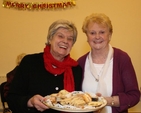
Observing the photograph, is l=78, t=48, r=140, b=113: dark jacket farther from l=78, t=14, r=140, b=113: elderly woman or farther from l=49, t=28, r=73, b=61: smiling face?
l=49, t=28, r=73, b=61: smiling face

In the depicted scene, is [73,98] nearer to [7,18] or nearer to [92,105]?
[92,105]

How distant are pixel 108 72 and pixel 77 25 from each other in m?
1.35

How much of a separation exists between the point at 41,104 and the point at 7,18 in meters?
1.96

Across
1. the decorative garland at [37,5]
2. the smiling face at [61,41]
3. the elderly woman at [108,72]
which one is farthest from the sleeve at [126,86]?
the decorative garland at [37,5]

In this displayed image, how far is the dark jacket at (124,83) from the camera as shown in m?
1.47

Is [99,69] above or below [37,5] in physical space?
below

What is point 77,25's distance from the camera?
110 inches

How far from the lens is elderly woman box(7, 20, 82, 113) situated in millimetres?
1388

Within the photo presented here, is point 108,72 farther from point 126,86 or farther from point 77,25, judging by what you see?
point 77,25

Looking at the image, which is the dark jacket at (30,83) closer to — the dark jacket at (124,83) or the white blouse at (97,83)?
the white blouse at (97,83)

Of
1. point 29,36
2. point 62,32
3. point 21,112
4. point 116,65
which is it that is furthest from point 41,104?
point 29,36

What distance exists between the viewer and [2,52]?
2898mm

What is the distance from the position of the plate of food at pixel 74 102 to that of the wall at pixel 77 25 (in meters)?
1.54

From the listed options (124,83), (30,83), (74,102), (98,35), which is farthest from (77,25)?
(74,102)
